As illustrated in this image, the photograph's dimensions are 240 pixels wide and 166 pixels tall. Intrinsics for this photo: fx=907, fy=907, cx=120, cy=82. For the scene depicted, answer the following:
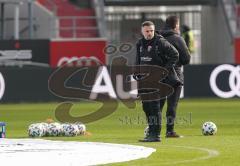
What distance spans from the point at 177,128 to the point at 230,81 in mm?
11380

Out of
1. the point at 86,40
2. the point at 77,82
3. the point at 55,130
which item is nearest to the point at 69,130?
the point at 55,130

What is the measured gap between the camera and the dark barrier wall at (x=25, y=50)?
3634 centimetres

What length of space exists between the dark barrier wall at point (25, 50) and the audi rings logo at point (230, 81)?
8.15 metres

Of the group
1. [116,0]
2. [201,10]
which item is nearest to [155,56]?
[116,0]

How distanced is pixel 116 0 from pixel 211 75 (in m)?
10.7

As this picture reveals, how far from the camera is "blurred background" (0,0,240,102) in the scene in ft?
105

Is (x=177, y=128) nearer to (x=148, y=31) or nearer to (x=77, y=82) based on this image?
(x=148, y=31)

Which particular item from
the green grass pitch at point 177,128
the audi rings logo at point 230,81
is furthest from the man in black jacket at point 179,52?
the audi rings logo at point 230,81

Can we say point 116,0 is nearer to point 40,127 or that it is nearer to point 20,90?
point 20,90

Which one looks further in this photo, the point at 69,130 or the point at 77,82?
the point at 77,82

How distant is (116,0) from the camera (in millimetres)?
41969

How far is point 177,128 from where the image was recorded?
68.9 feet

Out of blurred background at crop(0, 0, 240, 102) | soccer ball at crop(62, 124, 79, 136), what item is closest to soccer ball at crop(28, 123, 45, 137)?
soccer ball at crop(62, 124, 79, 136)

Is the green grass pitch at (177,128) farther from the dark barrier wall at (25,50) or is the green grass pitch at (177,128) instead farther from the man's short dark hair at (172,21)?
the dark barrier wall at (25,50)
